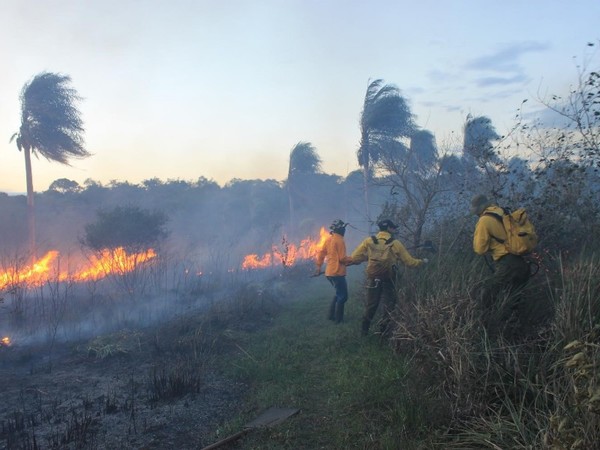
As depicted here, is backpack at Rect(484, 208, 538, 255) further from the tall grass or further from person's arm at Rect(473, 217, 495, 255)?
the tall grass

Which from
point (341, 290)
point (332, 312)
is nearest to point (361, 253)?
point (341, 290)

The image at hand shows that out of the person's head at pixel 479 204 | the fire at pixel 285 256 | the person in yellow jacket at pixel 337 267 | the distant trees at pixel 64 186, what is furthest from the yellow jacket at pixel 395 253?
the distant trees at pixel 64 186

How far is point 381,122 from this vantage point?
19453mm

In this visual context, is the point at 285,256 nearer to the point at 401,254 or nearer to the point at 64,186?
the point at 401,254

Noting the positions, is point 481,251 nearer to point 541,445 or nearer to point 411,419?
point 411,419

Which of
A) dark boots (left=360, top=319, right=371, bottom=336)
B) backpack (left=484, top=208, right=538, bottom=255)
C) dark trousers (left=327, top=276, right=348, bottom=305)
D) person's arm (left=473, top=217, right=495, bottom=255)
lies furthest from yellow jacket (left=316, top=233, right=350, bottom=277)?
backpack (left=484, top=208, right=538, bottom=255)

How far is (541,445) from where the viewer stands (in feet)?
9.16

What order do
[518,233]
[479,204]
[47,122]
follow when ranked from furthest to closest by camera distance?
1. [47,122]
2. [479,204]
3. [518,233]

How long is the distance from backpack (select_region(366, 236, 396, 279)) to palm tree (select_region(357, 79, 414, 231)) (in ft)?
38.1

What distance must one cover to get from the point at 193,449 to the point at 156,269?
9.70 metres

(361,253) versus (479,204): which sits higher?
(479,204)

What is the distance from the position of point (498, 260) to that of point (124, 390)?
17.3ft

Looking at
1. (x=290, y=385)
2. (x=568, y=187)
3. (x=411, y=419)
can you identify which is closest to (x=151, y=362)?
(x=290, y=385)

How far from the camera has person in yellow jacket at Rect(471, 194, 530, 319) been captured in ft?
17.8
